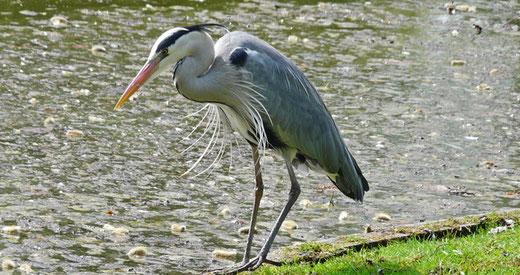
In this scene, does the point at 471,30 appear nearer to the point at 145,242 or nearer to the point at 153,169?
the point at 153,169

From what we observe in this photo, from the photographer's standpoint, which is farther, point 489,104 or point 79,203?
point 489,104

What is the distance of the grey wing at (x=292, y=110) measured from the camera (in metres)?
5.02

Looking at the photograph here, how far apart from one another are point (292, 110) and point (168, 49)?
908 millimetres

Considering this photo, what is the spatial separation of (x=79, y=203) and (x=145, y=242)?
789mm

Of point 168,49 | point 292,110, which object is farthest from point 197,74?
point 292,110

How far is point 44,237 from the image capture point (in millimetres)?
5289

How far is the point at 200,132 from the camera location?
7785 millimetres

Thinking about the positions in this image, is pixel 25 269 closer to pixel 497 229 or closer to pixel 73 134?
pixel 73 134

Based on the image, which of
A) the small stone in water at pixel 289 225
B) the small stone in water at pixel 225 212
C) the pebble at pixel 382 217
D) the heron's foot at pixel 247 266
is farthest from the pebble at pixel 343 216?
the heron's foot at pixel 247 266

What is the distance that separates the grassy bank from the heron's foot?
0.28ft

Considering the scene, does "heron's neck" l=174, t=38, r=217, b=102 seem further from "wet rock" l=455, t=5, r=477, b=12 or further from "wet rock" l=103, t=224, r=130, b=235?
"wet rock" l=455, t=5, r=477, b=12

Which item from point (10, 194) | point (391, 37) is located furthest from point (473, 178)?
point (391, 37)

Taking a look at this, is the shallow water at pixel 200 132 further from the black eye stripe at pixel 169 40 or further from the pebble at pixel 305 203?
the black eye stripe at pixel 169 40

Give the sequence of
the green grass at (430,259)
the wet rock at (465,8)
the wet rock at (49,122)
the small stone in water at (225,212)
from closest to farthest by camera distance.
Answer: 1. the green grass at (430,259)
2. the small stone in water at (225,212)
3. the wet rock at (49,122)
4. the wet rock at (465,8)
